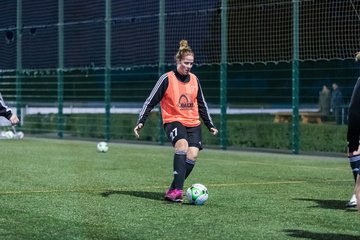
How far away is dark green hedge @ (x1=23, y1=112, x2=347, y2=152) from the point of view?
72.8ft

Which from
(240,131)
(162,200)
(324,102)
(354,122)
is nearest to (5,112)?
(162,200)

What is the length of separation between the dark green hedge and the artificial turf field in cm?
318

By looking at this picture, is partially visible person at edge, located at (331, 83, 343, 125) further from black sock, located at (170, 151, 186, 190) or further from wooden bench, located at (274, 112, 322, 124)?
black sock, located at (170, 151, 186, 190)

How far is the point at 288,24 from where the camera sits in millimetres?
23297

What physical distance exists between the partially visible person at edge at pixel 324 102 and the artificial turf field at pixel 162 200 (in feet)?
21.2

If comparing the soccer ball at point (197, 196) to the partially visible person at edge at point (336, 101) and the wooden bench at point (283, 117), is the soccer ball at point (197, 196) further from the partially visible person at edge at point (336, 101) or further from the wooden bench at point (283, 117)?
the wooden bench at point (283, 117)

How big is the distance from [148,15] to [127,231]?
60.7 feet

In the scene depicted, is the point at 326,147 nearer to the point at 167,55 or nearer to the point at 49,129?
the point at 167,55

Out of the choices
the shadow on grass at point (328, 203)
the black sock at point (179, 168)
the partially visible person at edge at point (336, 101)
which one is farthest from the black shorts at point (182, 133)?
the partially visible person at edge at point (336, 101)

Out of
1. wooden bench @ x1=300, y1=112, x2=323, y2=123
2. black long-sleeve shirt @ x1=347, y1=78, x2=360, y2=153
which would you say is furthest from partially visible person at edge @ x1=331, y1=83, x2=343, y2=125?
black long-sleeve shirt @ x1=347, y1=78, x2=360, y2=153

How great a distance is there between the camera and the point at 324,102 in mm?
25750

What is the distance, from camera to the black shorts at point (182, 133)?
11.2m

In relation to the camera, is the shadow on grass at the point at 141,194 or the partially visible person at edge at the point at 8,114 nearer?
the partially visible person at edge at the point at 8,114

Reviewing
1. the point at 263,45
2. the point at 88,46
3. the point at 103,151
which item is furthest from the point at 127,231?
the point at 88,46
